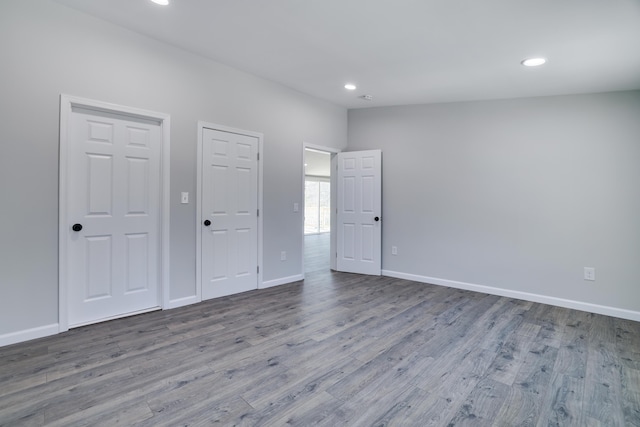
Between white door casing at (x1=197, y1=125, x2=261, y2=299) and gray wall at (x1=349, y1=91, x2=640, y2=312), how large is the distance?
2115 millimetres

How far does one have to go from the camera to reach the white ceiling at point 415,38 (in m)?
2.42

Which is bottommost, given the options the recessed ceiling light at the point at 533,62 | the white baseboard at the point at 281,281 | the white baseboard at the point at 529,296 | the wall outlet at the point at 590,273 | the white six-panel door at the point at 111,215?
the white baseboard at the point at 529,296

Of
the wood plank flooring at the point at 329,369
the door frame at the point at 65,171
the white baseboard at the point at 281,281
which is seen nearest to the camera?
the wood plank flooring at the point at 329,369

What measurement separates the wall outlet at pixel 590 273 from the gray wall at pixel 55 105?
4329 millimetres

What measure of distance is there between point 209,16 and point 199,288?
2.71 meters

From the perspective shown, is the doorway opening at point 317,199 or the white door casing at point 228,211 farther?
the doorway opening at point 317,199

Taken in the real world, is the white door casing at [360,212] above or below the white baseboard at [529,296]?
above

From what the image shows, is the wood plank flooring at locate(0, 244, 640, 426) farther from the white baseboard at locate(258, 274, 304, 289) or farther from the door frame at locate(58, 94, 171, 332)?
the white baseboard at locate(258, 274, 304, 289)

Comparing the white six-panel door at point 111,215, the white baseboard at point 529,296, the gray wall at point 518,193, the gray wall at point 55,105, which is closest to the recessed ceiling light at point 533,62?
the gray wall at point 518,193

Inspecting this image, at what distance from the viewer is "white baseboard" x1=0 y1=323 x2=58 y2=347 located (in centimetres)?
249

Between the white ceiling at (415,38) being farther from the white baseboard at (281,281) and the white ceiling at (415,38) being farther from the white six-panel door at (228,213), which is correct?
the white baseboard at (281,281)

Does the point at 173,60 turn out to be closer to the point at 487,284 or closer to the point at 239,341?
the point at 239,341

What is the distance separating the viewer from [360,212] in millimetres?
5188

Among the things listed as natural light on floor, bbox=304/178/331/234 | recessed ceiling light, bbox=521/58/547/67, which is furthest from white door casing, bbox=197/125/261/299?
natural light on floor, bbox=304/178/331/234
